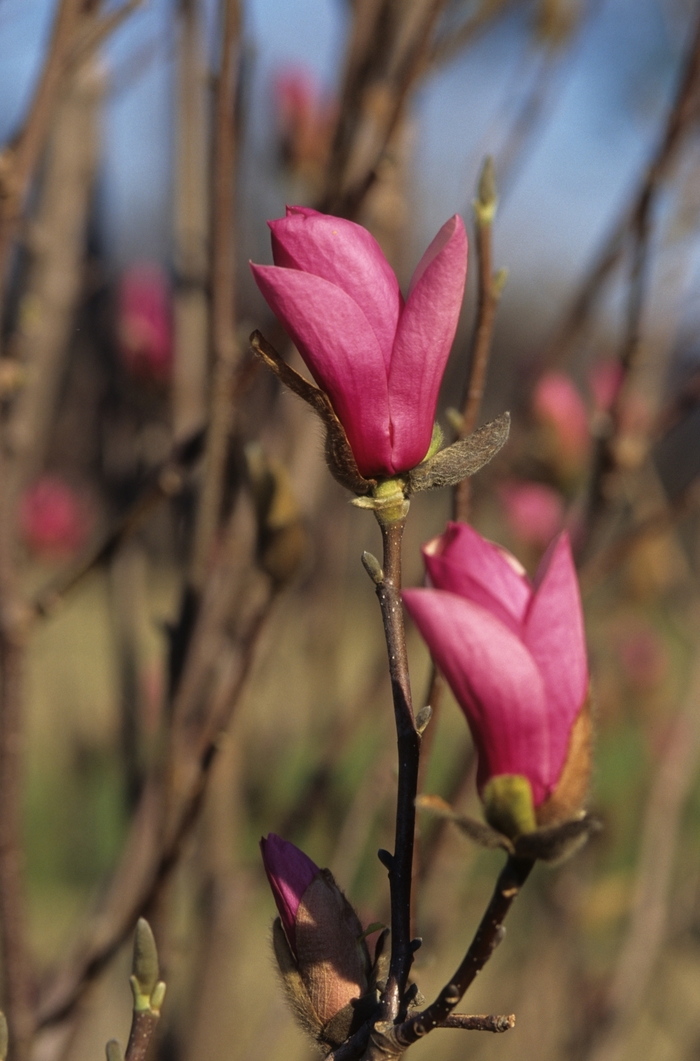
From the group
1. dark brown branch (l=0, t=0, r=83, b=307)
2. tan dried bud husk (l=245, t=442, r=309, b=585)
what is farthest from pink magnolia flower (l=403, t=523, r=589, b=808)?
dark brown branch (l=0, t=0, r=83, b=307)

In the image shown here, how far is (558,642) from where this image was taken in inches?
17.2

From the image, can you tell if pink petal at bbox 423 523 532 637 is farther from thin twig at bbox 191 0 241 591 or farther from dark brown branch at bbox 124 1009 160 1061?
thin twig at bbox 191 0 241 591

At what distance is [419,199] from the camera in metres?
1.62

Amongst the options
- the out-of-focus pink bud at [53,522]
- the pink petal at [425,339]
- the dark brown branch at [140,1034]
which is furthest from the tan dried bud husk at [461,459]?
the out-of-focus pink bud at [53,522]

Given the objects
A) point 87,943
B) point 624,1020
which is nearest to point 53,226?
point 87,943

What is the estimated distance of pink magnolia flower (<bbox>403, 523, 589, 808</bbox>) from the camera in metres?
0.42

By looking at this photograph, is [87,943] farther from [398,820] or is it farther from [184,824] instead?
[398,820]

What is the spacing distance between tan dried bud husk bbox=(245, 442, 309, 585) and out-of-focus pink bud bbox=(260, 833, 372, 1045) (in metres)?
0.32

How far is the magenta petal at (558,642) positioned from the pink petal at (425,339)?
3.3 inches

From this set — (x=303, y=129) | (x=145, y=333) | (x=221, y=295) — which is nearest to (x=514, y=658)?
(x=221, y=295)

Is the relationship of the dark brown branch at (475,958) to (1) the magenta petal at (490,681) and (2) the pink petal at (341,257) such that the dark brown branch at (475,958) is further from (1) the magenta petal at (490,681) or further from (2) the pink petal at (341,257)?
(2) the pink petal at (341,257)

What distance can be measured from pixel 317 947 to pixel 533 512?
102cm

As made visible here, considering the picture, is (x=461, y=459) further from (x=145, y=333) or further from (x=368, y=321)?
(x=145, y=333)

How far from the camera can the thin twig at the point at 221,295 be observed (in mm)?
730
